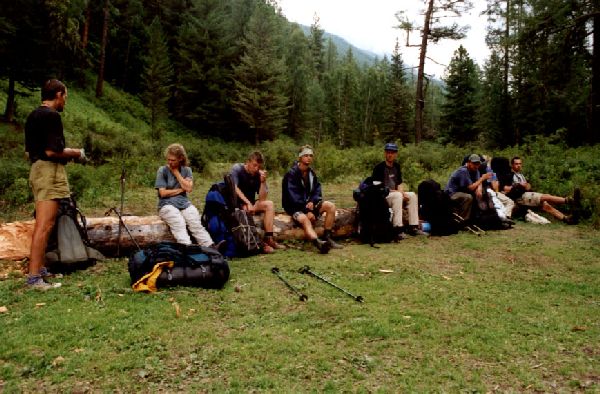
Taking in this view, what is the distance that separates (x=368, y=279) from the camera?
5262mm

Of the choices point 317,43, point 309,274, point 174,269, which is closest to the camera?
point 174,269

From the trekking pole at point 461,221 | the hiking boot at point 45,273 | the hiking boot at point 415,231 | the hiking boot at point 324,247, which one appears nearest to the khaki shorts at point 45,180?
the hiking boot at point 45,273

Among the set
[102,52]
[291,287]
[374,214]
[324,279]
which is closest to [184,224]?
[291,287]

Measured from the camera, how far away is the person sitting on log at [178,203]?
596 centimetres

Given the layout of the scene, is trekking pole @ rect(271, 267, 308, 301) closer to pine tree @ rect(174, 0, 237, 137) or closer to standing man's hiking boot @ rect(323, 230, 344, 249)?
standing man's hiking boot @ rect(323, 230, 344, 249)

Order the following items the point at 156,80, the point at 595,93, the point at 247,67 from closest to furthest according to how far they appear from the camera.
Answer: the point at 595,93, the point at 156,80, the point at 247,67

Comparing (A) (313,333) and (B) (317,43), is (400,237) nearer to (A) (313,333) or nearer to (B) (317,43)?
(A) (313,333)

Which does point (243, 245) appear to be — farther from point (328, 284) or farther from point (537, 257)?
point (537, 257)

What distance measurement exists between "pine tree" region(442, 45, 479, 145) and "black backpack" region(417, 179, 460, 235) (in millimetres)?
28068

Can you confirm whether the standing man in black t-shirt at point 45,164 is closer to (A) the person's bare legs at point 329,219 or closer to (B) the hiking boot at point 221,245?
(B) the hiking boot at point 221,245

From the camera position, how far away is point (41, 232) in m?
4.61

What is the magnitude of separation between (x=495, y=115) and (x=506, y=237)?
25235 mm

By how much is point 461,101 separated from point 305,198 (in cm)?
3150

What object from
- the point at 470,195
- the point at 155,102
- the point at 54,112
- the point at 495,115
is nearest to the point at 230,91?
the point at 155,102
